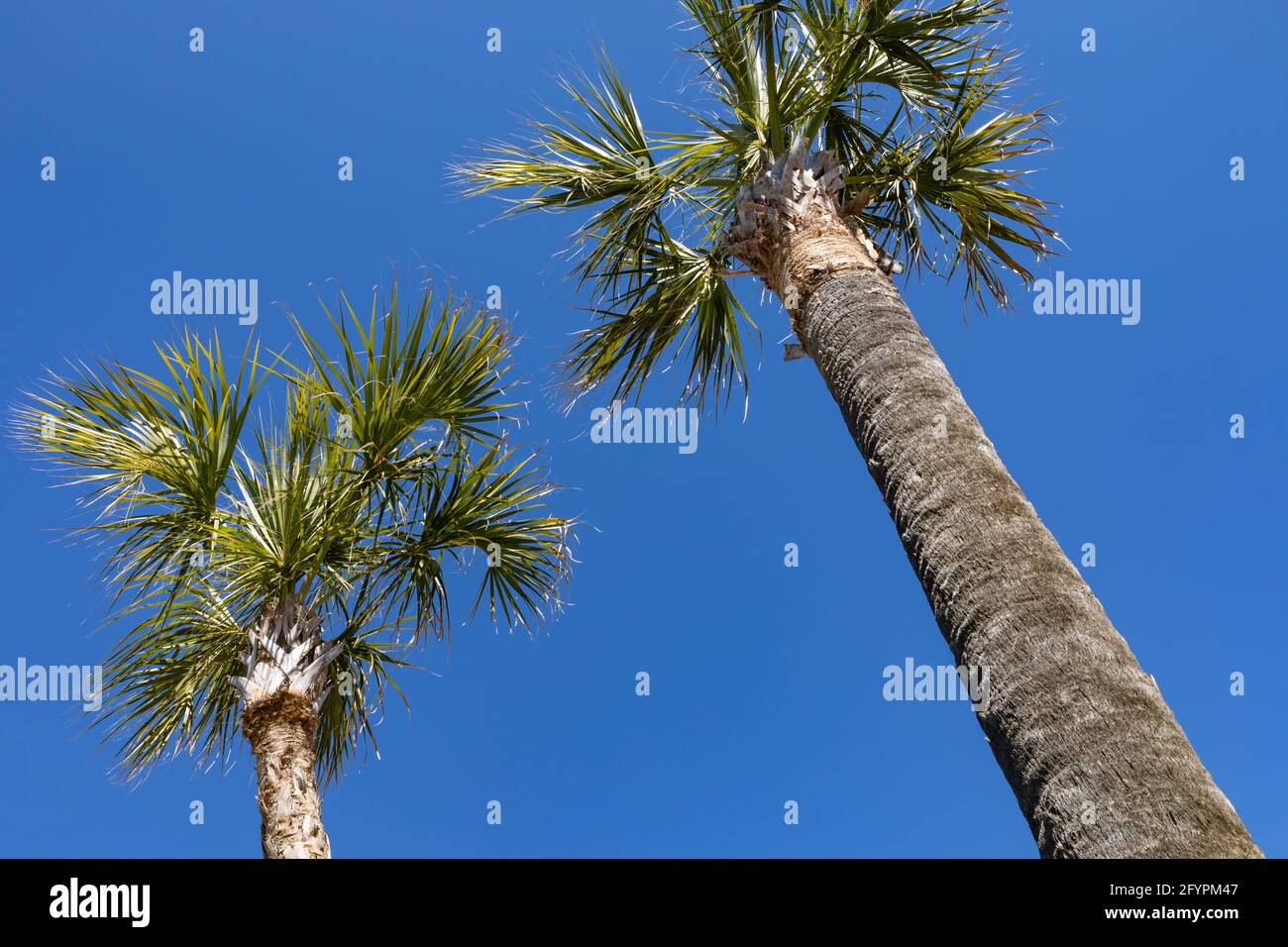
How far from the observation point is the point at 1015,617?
3219 millimetres

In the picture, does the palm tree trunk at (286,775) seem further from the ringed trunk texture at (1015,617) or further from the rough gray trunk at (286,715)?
the ringed trunk texture at (1015,617)

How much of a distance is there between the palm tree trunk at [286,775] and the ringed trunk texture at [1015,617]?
4051 millimetres

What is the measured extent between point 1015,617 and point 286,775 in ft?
15.4

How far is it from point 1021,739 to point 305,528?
16.2 feet

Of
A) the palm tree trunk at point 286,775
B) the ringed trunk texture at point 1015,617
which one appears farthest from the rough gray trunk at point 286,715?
the ringed trunk texture at point 1015,617

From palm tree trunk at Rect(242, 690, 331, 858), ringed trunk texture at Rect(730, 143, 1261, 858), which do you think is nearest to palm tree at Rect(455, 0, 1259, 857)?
ringed trunk texture at Rect(730, 143, 1261, 858)

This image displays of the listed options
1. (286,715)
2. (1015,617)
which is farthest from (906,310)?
(286,715)

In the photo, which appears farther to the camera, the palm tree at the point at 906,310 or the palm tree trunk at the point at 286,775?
the palm tree trunk at the point at 286,775

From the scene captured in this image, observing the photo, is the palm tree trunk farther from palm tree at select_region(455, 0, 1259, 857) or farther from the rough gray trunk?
palm tree at select_region(455, 0, 1259, 857)

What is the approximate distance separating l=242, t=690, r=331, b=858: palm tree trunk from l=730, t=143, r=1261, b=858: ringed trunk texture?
13.3 feet

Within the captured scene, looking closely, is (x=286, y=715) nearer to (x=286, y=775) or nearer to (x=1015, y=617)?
(x=286, y=775)

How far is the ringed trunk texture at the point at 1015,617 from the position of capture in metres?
2.72
